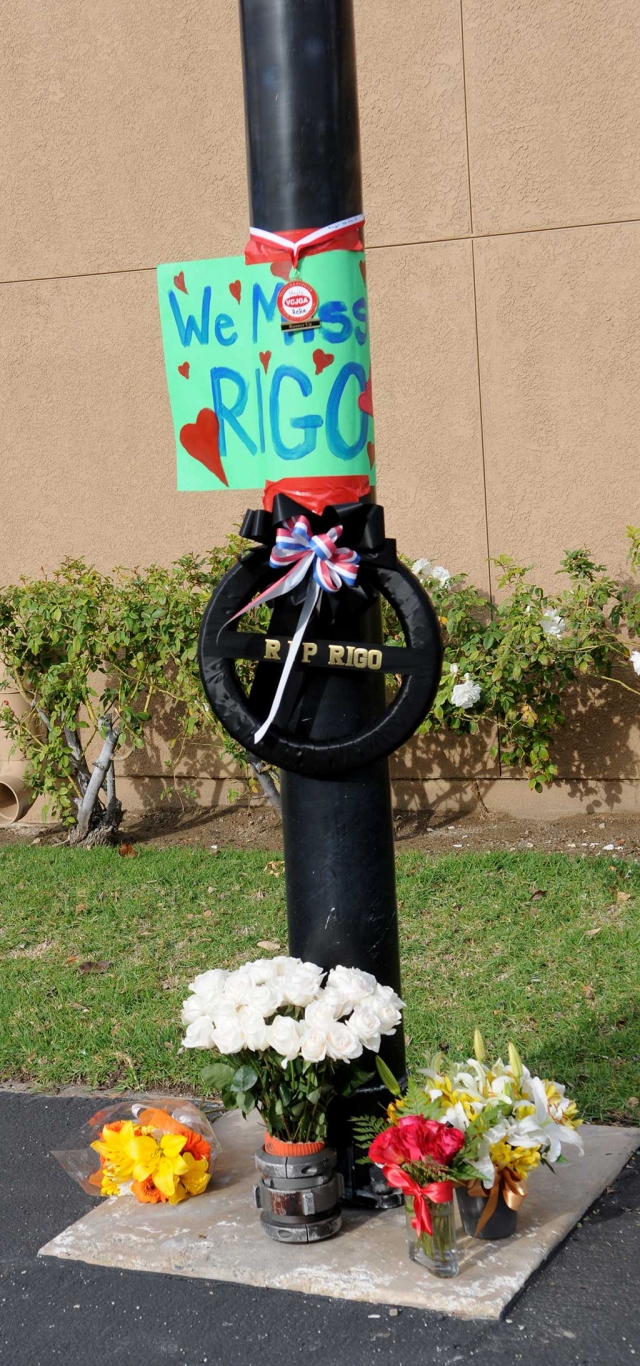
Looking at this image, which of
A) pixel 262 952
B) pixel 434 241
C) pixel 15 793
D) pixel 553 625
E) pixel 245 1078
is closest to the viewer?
pixel 245 1078

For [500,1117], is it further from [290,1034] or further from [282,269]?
[282,269]

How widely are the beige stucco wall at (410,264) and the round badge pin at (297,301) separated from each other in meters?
3.50

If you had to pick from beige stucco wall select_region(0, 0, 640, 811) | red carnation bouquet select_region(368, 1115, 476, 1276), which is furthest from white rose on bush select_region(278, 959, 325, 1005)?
beige stucco wall select_region(0, 0, 640, 811)

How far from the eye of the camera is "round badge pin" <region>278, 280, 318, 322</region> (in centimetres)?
296

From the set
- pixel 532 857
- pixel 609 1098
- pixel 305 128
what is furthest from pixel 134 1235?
pixel 532 857

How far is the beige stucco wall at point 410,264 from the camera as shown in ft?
20.1

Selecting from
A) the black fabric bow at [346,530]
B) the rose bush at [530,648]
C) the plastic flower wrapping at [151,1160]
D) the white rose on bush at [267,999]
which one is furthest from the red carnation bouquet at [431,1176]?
the rose bush at [530,648]

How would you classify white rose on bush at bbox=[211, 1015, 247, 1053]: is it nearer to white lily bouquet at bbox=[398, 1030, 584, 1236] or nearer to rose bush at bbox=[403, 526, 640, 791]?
white lily bouquet at bbox=[398, 1030, 584, 1236]

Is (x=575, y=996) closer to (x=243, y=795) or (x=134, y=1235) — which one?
(x=134, y=1235)

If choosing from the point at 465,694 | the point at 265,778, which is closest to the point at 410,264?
the point at 465,694

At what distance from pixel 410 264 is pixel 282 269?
363cm

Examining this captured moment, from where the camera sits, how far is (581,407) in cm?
621

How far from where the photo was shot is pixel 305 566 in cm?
295

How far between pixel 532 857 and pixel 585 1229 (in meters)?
2.84
